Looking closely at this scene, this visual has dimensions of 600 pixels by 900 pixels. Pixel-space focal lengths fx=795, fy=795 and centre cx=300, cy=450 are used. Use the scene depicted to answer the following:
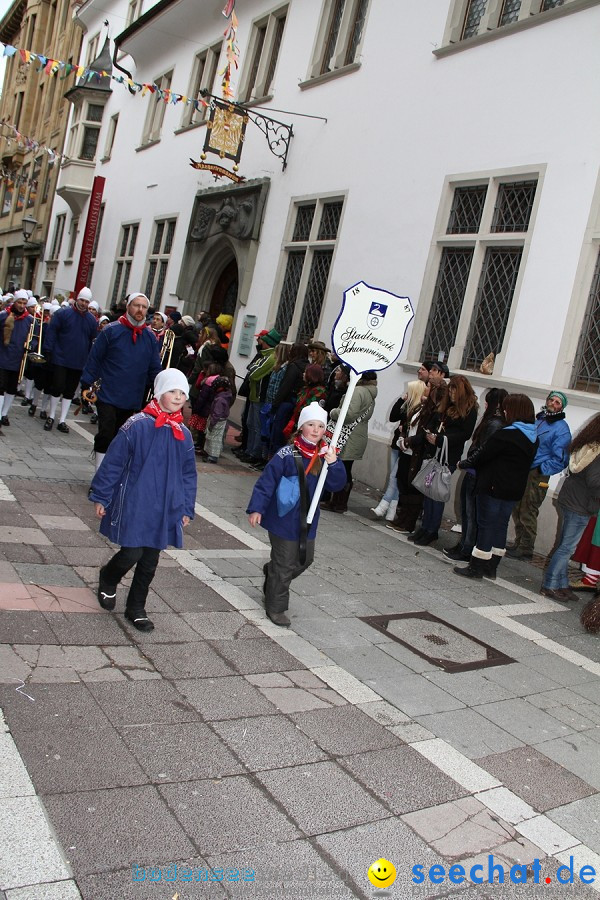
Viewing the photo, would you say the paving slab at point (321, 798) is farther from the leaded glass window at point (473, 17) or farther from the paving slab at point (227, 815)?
the leaded glass window at point (473, 17)

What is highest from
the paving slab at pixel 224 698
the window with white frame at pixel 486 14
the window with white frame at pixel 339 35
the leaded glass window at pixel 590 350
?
the window with white frame at pixel 339 35

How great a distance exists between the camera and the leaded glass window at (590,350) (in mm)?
8883

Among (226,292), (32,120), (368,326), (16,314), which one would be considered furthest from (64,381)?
(32,120)

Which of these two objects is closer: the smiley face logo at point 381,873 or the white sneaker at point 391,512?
the smiley face logo at point 381,873

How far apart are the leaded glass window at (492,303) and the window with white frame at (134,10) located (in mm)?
19682

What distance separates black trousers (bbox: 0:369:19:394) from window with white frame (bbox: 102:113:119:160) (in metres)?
17.4

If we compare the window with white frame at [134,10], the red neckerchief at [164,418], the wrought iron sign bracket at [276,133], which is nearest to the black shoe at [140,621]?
the red neckerchief at [164,418]

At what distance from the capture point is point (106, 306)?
2412 centimetres

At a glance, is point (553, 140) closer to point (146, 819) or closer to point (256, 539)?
point (256, 539)

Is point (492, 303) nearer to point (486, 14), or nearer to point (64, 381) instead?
point (486, 14)

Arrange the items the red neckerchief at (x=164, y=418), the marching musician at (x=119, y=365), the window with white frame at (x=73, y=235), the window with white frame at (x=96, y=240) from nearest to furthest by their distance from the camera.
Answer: the red neckerchief at (x=164, y=418)
the marching musician at (x=119, y=365)
the window with white frame at (x=96, y=240)
the window with white frame at (x=73, y=235)

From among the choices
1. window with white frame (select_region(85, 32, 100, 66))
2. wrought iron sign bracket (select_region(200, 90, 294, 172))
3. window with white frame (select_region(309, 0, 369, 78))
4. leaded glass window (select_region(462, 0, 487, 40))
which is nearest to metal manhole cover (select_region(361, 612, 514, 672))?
leaded glass window (select_region(462, 0, 487, 40))

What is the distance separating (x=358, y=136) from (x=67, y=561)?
9.67m

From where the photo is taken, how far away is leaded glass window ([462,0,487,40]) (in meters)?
11.1
